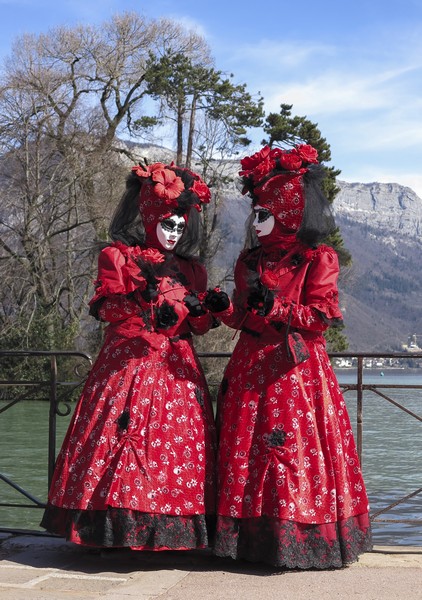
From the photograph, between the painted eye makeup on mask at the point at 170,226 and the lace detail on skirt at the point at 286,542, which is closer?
the lace detail on skirt at the point at 286,542

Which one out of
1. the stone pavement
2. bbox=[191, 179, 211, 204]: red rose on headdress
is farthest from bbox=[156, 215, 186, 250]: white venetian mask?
the stone pavement

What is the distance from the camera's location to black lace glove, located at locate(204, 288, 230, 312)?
3939 mm

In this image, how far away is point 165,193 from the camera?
4.20 m

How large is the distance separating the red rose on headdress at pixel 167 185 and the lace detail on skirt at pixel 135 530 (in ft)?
4.67

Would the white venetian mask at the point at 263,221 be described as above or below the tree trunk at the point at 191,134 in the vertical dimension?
below

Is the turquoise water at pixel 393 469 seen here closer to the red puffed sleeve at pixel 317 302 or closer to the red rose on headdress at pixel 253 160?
the red puffed sleeve at pixel 317 302

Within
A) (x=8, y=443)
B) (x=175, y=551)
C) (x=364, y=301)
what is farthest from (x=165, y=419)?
(x=364, y=301)

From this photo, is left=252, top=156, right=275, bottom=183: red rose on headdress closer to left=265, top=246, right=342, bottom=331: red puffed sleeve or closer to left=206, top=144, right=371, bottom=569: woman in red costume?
left=206, top=144, right=371, bottom=569: woman in red costume

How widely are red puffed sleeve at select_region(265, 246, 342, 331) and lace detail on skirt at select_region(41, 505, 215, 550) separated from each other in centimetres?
92

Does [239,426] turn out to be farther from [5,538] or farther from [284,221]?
[5,538]

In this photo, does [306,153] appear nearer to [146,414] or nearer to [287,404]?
[287,404]

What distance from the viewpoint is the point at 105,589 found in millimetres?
3555

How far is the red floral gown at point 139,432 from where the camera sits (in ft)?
12.4

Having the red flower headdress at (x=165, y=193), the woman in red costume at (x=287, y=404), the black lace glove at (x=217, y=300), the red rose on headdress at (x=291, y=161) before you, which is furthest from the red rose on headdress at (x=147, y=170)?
the black lace glove at (x=217, y=300)
